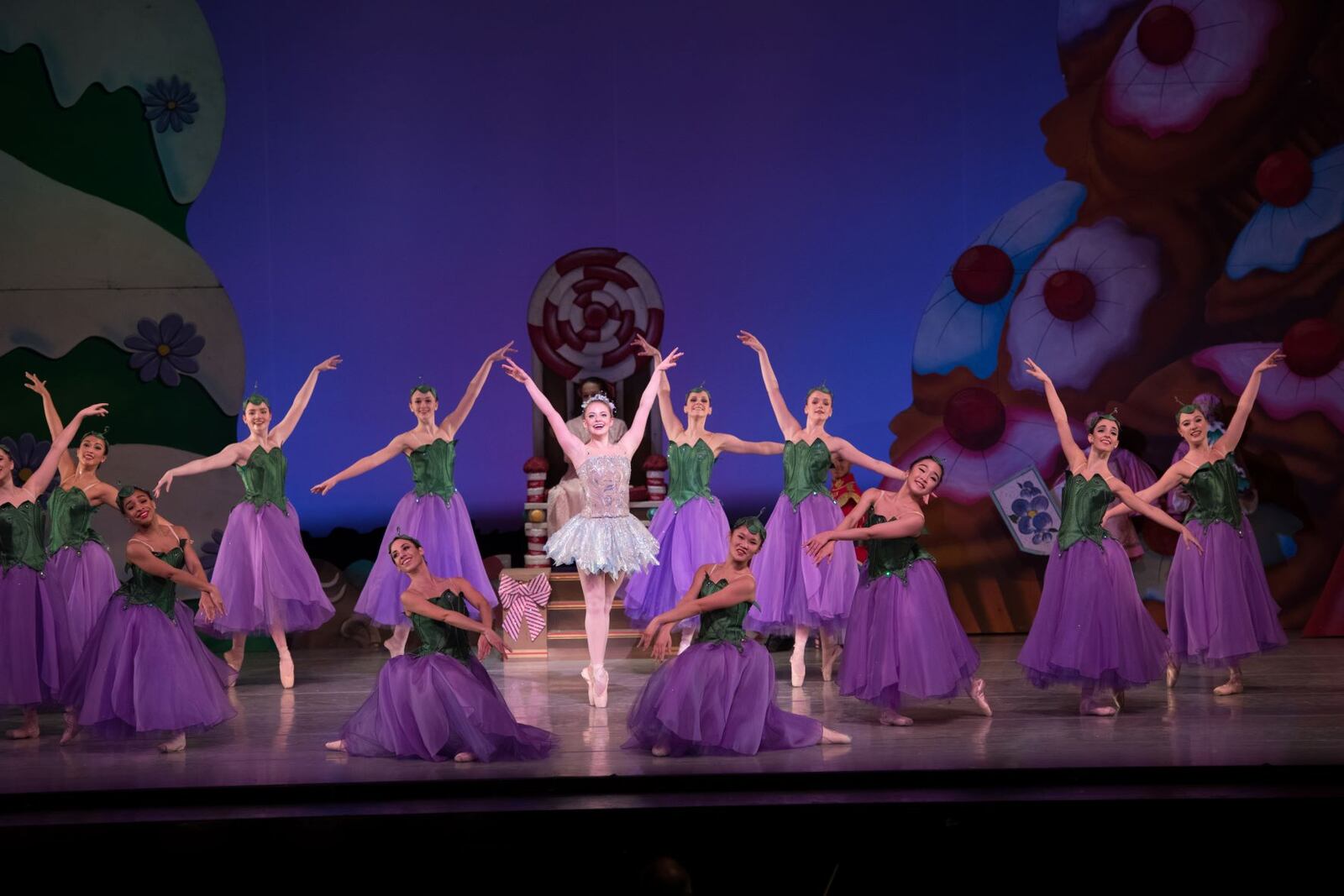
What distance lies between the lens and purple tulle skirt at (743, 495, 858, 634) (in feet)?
22.0

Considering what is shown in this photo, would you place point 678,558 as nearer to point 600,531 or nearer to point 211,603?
point 600,531

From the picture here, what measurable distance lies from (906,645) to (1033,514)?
3.56 meters

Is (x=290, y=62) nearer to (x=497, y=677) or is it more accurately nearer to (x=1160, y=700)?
(x=497, y=677)

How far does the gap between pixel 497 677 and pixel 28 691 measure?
2.31 meters

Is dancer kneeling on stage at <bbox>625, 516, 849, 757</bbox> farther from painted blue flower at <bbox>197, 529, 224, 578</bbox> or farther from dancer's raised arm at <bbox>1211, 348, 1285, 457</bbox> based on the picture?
painted blue flower at <bbox>197, 529, 224, 578</bbox>

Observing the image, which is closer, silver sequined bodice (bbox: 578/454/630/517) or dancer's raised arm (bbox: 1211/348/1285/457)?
silver sequined bodice (bbox: 578/454/630/517)

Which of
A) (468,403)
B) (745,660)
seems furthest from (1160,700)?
(468,403)

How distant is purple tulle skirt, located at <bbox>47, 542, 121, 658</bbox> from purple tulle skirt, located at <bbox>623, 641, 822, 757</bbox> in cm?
308

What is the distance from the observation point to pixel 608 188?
346 inches

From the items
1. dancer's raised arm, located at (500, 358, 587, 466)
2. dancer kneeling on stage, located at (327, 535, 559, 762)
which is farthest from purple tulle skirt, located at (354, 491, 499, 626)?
dancer kneeling on stage, located at (327, 535, 559, 762)

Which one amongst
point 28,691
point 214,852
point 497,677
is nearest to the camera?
point 214,852

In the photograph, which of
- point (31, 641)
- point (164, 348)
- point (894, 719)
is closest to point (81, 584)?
point (31, 641)

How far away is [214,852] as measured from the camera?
13.8 feet

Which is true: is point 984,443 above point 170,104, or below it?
below
